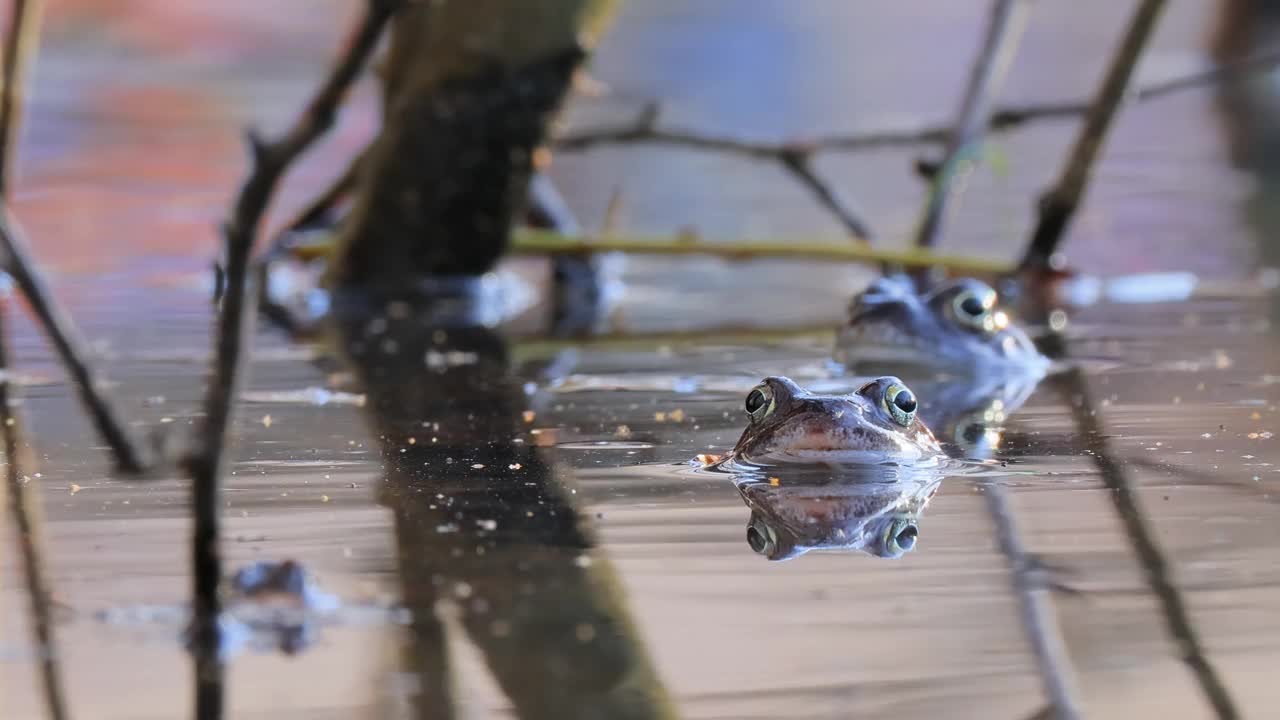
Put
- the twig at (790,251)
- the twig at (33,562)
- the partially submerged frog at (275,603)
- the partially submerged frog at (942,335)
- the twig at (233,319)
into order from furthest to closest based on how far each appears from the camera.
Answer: the twig at (790,251)
the partially submerged frog at (942,335)
the partially submerged frog at (275,603)
the twig at (33,562)
the twig at (233,319)

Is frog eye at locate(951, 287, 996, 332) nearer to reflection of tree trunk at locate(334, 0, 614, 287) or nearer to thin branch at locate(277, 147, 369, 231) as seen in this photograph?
reflection of tree trunk at locate(334, 0, 614, 287)

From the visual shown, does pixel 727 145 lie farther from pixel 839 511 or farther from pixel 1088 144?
pixel 839 511

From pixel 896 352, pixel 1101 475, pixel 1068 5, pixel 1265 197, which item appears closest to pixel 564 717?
pixel 1101 475

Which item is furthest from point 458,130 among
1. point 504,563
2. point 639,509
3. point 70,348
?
point 70,348

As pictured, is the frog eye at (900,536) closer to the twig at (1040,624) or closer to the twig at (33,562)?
the twig at (1040,624)

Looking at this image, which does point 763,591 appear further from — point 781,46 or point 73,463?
point 781,46

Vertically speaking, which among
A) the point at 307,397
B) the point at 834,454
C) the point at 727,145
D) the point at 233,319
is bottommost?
the point at 233,319

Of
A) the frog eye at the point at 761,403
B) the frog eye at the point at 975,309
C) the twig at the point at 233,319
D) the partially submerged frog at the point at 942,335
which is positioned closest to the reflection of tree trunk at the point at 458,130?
the partially submerged frog at the point at 942,335
